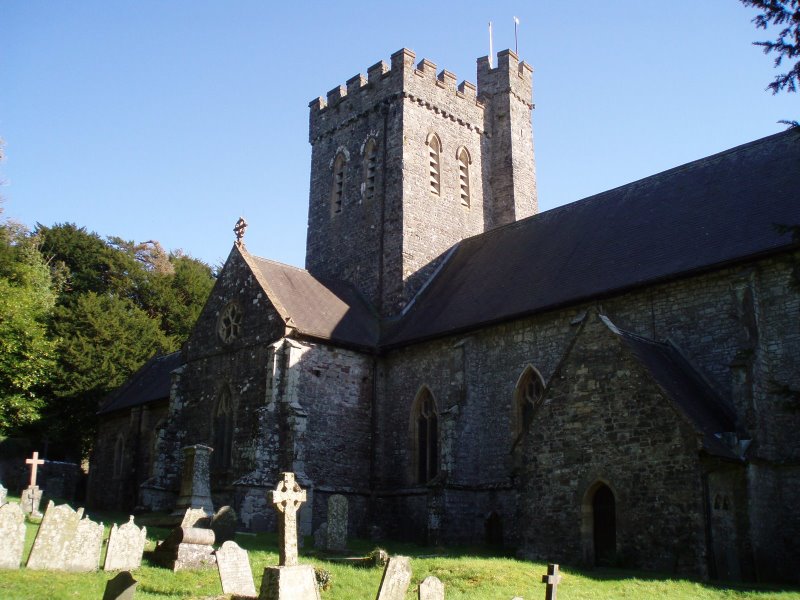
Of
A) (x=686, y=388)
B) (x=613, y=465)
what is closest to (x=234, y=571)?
(x=613, y=465)

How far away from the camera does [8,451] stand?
34.0 metres

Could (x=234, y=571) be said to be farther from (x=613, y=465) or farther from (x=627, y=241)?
(x=627, y=241)

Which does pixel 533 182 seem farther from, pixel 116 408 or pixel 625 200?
pixel 116 408

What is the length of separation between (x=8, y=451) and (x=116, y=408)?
186 inches

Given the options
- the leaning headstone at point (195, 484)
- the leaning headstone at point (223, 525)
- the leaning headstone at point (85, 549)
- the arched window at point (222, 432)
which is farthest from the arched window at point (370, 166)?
the leaning headstone at point (85, 549)

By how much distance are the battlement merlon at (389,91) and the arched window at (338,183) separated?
56.6 inches

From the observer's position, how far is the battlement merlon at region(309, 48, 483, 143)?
99.7ft

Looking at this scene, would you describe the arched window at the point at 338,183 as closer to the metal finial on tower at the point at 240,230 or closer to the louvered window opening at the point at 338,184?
the louvered window opening at the point at 338,184

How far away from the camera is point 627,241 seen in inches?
849

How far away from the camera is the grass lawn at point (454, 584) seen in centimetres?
1144

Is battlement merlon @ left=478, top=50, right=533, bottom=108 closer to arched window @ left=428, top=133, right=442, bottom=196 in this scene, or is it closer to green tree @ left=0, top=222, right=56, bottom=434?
arched window @ left=428, top=133, right=442, bottom=196

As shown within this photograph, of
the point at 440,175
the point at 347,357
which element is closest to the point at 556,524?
the point at 347,357

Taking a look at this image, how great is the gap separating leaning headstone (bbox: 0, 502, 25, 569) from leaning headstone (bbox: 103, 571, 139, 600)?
161 inches

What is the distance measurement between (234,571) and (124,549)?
285 centimetres
